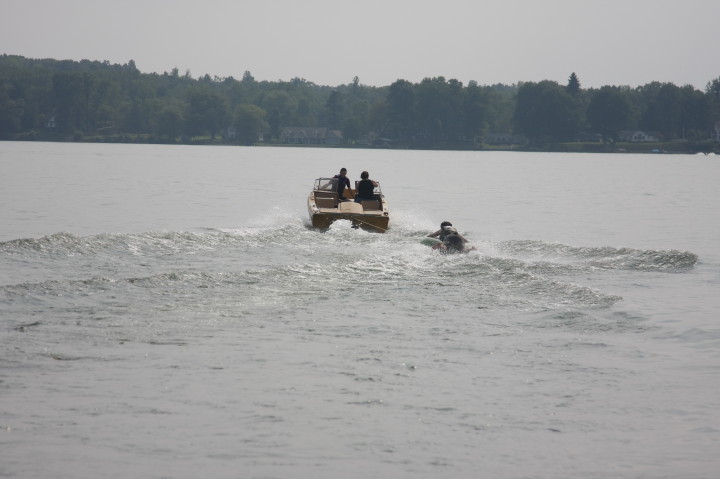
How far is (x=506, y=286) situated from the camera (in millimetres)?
17188

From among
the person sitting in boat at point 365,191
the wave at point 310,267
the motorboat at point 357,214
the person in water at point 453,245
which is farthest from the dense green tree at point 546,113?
the person in water at point 453,245

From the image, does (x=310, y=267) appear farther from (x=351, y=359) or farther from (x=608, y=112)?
(x=608, y=112)

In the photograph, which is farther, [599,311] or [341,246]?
[341,246]

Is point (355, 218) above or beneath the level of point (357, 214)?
beneath

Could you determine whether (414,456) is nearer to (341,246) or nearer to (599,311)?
(599,311)

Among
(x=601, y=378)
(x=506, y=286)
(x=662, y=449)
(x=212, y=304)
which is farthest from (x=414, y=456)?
(x=506, y=286)

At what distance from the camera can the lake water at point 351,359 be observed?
8391 mm

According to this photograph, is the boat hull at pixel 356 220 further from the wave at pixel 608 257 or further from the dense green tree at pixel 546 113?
the dense green tree at pixel 546 113

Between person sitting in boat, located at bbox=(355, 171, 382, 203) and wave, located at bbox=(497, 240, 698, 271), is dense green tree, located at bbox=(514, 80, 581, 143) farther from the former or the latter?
wave, located at bbox=(497, 240, 698, 271)

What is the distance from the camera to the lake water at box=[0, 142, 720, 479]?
27.5 feet

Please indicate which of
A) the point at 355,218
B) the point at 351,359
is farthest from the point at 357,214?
the point at 351,359

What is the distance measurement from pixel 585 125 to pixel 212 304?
590 feet

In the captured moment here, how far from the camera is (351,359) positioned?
11359mm

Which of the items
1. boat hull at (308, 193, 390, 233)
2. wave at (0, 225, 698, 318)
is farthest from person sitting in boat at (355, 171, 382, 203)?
wave at (0, 225, 698, 318)
